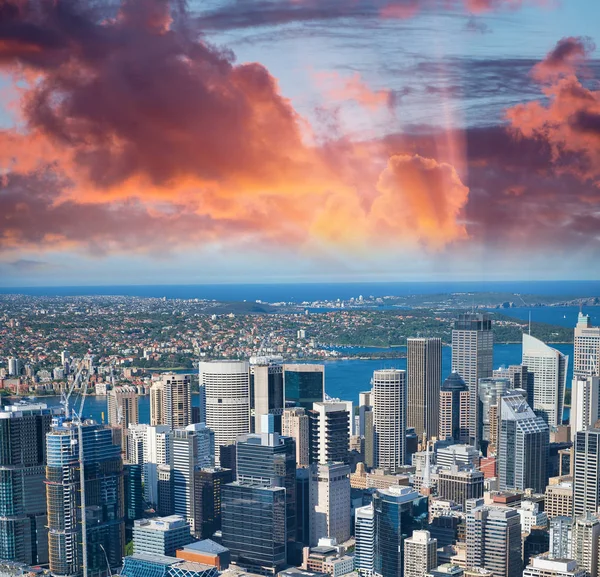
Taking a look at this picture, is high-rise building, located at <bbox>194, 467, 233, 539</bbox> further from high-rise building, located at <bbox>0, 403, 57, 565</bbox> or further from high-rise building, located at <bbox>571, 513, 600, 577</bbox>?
high-rise building, located at <bbox>571, 513, 600, 577</bbox>

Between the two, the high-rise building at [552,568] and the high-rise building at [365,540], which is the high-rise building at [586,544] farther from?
the high-rise building at [365,540]

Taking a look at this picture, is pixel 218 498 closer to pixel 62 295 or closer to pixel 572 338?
pixel 62 295

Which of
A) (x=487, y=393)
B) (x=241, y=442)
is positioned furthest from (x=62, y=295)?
(x=487, y=393)

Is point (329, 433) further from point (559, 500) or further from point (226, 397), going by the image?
point (559, 500)

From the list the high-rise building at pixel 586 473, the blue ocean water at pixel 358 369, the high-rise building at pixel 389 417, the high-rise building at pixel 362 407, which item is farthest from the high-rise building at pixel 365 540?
the blue ocean water at pixel 358 369

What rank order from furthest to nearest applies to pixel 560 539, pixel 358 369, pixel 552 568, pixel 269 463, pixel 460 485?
pixel 358 369, pixel 460 485, pixel 269 463, pixel 560 539, pixel 552 568

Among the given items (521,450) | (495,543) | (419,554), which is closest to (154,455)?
Result: (419,554)
